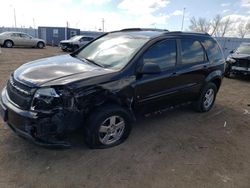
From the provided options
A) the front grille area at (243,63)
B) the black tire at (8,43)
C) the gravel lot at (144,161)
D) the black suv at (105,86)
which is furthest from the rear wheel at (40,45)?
the gravel lot at (144,161)

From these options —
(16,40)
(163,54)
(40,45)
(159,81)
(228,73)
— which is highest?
(163,54)

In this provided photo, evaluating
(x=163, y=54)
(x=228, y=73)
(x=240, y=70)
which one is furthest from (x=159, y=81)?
(x=228, y=73)

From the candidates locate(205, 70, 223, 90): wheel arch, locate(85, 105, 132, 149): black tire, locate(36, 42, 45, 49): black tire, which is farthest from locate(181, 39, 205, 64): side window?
locate(36, 42, 45, 49): black tire

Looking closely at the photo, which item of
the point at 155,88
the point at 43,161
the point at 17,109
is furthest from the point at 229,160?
the point at 17,109

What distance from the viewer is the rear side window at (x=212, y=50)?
527 centimetres

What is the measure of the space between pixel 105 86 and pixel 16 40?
21.4 meters

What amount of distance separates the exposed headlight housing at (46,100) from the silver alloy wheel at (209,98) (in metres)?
3.73

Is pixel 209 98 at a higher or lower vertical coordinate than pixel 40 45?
higher

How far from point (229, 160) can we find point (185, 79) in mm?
1714

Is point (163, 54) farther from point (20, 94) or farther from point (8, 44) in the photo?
point (8, 44)

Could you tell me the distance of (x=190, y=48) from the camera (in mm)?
4738

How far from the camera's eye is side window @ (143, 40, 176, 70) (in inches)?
153

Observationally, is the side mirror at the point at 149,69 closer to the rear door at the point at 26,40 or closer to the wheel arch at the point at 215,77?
the wheel arch at the point at 215,77

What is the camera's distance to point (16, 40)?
2162cm
